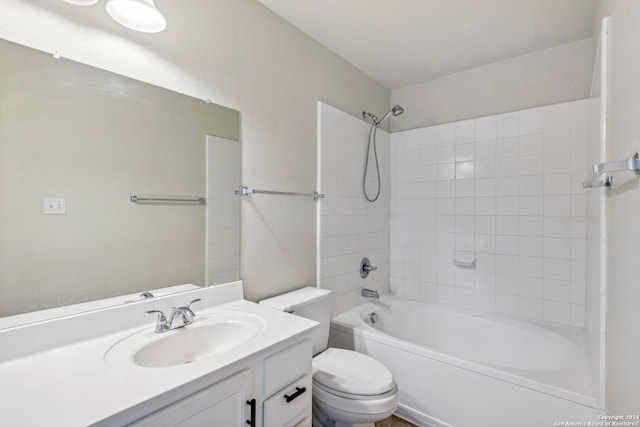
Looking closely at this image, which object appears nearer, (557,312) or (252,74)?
(252,74)

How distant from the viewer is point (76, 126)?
106cm

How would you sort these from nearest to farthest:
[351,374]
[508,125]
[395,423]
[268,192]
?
[351,374] < [268,192] < [395,423] < [508,125]

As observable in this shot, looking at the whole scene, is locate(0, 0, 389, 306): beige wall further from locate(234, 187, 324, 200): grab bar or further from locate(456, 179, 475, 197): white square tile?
locate(456, 179, 475, 197): white square tile

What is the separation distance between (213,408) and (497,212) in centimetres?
235

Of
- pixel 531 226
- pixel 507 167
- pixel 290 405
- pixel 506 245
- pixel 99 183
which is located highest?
pixel 507 167

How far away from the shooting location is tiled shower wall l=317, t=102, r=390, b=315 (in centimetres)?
212

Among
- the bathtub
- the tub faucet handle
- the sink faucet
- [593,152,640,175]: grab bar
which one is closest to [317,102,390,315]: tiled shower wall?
the tub faucet handle

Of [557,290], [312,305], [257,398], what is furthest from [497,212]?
[257,398]

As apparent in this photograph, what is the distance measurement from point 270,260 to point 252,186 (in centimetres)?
45

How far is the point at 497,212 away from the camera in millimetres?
2361

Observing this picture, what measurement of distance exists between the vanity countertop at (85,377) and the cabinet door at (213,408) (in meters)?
0.05

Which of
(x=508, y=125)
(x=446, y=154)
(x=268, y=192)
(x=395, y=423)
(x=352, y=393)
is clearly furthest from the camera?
(x=446, y=154)

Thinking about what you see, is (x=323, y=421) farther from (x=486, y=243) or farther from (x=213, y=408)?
(x=486, y=243)

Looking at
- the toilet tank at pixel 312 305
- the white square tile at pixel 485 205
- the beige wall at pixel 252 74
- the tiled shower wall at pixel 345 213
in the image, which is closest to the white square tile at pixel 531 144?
the white square tile at pixel 485 205
